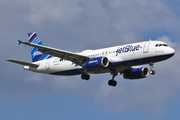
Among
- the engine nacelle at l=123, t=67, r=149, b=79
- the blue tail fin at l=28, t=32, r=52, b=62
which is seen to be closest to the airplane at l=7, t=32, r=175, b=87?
the engine nacelle at l=123, t=67, r=149, b=79

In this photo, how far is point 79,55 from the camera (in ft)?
201

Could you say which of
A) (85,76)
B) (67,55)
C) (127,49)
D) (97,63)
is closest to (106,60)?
(97,63)

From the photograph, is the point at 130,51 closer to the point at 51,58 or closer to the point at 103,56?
the point at 103,56

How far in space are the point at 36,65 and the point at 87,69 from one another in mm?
11330

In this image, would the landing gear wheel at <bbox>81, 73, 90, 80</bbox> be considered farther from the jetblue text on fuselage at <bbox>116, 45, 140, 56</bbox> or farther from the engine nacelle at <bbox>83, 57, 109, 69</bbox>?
the jetblue text on fuselage at <bbox>116, 45, 140, 56</bbox>

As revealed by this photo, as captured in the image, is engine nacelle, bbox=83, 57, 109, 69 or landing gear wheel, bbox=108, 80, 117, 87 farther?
landing gear wheel, bbox=108, 80, 117, 87

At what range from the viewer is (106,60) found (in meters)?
59.6

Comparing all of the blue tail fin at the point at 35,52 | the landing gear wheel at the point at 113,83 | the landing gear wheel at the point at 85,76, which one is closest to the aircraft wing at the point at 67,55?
the landing gear wheel at the point at 85,76

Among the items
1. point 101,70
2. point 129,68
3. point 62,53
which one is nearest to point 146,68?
point 129,68

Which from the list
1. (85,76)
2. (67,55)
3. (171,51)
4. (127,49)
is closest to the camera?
(171,51)

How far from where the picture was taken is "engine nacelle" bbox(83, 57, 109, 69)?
58978mm

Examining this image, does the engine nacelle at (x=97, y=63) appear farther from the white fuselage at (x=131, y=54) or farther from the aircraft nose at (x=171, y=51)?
the aircraft nose at (x=171, y=51)

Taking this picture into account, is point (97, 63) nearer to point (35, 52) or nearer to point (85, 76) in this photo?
point (85, 76)

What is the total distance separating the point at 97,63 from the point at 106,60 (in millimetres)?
1341
